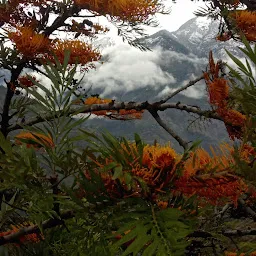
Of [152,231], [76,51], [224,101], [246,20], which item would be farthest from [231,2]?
[152,231]

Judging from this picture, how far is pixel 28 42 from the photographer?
3.05 meters

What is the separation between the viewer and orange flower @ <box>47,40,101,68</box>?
9.74 ft

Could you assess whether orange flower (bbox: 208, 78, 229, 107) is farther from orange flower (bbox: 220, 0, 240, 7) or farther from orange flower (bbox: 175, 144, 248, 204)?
orange flower (bbox: 220, 0, 240, 7)

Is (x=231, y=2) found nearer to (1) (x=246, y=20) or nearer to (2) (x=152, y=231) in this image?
(1) (x=246, y=20)

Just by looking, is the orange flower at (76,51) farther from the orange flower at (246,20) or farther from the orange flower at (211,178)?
the orange flower at (211,178)

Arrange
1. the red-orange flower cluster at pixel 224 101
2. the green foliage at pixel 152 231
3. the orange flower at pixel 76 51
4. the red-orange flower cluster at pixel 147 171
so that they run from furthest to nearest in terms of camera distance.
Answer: the orange flower at pixel 76 51 → the red-orange flower cluster at pixel 224 101 → the red-orange flower cluster at pixel 147 171 → the green foliage at pixel 152 231

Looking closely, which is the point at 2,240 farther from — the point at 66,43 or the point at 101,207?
the point at 66,43

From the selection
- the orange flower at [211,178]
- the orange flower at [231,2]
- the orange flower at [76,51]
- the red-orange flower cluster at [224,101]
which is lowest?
the orange flower at [211,178]

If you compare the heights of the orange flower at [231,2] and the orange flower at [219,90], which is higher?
the orange flower at [231,2]

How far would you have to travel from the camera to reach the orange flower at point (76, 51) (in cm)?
297

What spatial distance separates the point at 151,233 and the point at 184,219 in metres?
0.15

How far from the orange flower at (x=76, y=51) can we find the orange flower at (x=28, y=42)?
106 mm

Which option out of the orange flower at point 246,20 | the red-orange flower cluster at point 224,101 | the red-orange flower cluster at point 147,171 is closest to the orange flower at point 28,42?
the orange flower at point 246,20

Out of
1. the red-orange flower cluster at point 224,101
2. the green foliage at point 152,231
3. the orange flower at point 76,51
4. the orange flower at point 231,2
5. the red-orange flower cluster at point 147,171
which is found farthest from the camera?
the orange flower at point 231,2
